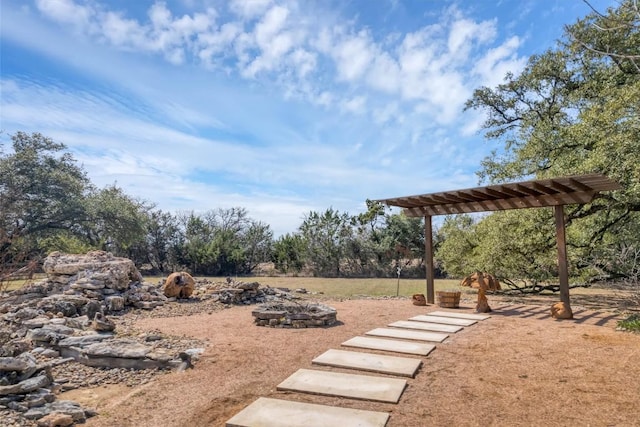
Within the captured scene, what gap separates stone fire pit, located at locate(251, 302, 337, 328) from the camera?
624 cm

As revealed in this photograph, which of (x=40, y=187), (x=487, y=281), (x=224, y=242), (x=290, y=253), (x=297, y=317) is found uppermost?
(x=40, y=187)

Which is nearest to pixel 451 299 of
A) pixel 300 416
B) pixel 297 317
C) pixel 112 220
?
pixel 297 317

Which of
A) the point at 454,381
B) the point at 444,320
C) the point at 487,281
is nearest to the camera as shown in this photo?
the point at 454,381

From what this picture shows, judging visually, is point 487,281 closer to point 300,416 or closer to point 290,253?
point 300,416

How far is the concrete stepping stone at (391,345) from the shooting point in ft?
14.6

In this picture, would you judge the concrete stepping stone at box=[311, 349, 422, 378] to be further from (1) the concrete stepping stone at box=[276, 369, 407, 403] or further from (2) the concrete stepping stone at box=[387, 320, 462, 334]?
(2) the concrete stepping stone at box=[387, 320, 462, 334]

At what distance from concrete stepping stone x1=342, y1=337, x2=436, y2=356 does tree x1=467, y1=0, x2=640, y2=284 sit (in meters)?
4.89

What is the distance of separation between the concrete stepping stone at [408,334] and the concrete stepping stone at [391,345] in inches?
10.5

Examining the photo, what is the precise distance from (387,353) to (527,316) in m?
4.24

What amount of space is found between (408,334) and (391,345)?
72 centimetres

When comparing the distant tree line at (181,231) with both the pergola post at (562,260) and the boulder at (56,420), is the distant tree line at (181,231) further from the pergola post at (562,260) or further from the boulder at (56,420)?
the boulder at (56,420)

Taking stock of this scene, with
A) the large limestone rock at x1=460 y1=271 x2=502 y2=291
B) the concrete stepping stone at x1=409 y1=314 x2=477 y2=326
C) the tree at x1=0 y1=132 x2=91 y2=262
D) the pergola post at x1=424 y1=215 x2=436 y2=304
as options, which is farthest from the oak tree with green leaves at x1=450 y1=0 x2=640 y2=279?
the tree at x1=0 y1=132 x2=91 y2=262

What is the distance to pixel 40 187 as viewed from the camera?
18.1 m

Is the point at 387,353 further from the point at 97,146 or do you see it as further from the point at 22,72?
the point at 97,146
